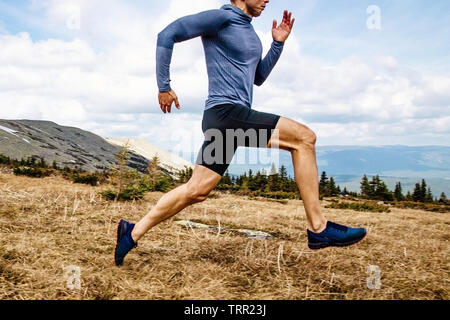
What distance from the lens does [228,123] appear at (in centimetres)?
333

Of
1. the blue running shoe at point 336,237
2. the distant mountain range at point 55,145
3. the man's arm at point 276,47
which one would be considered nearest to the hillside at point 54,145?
the distant mountain range at point 55,145

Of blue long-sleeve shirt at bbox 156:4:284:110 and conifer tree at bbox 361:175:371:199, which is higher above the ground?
blue long-sleeve shirt at bbox 156:4:284:110

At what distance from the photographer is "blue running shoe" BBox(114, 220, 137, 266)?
3406 mm

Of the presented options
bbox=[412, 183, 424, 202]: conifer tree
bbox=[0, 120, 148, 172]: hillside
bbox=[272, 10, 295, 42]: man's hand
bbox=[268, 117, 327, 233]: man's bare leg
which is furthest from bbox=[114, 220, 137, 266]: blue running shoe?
bbox=[412, 183, 424, 202]: conifer tree

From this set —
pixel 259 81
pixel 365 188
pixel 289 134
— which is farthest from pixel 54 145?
pixel 289 134

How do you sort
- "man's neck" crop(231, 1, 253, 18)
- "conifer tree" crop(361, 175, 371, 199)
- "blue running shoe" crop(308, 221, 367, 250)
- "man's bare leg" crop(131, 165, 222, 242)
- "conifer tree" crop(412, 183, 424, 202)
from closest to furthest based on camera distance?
"blue running shoe" crop(308, 221, 367, 250) < "man's bare leg" crop(131, 165, 222, 242) < "man's neck" crop(231, 1, 253, 18) < "conifer tree" crop(361, 175, 371, 199) < "conifer tree" crop(412, 183, 424, 202)

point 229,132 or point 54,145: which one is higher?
point 54,145

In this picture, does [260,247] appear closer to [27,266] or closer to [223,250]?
[223,250]

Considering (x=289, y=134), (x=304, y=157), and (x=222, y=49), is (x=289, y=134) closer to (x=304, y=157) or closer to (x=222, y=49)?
(x=304, y=157)

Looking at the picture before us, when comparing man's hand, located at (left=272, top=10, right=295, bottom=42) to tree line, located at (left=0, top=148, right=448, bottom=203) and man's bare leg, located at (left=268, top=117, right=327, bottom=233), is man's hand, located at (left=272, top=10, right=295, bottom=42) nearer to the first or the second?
man's bare leg, located at (left=268, top=117, right=327, bottom=233)

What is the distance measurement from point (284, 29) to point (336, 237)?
2.57m

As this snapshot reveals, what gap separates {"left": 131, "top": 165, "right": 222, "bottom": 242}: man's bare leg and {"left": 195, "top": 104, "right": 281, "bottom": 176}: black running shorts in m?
0.09

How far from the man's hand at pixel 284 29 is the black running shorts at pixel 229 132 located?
133cm

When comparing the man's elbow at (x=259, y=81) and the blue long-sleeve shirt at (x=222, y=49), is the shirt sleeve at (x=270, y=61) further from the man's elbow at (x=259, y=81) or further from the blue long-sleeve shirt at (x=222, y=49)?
the blue long-sleeve shirt at (x=222, y=49)
